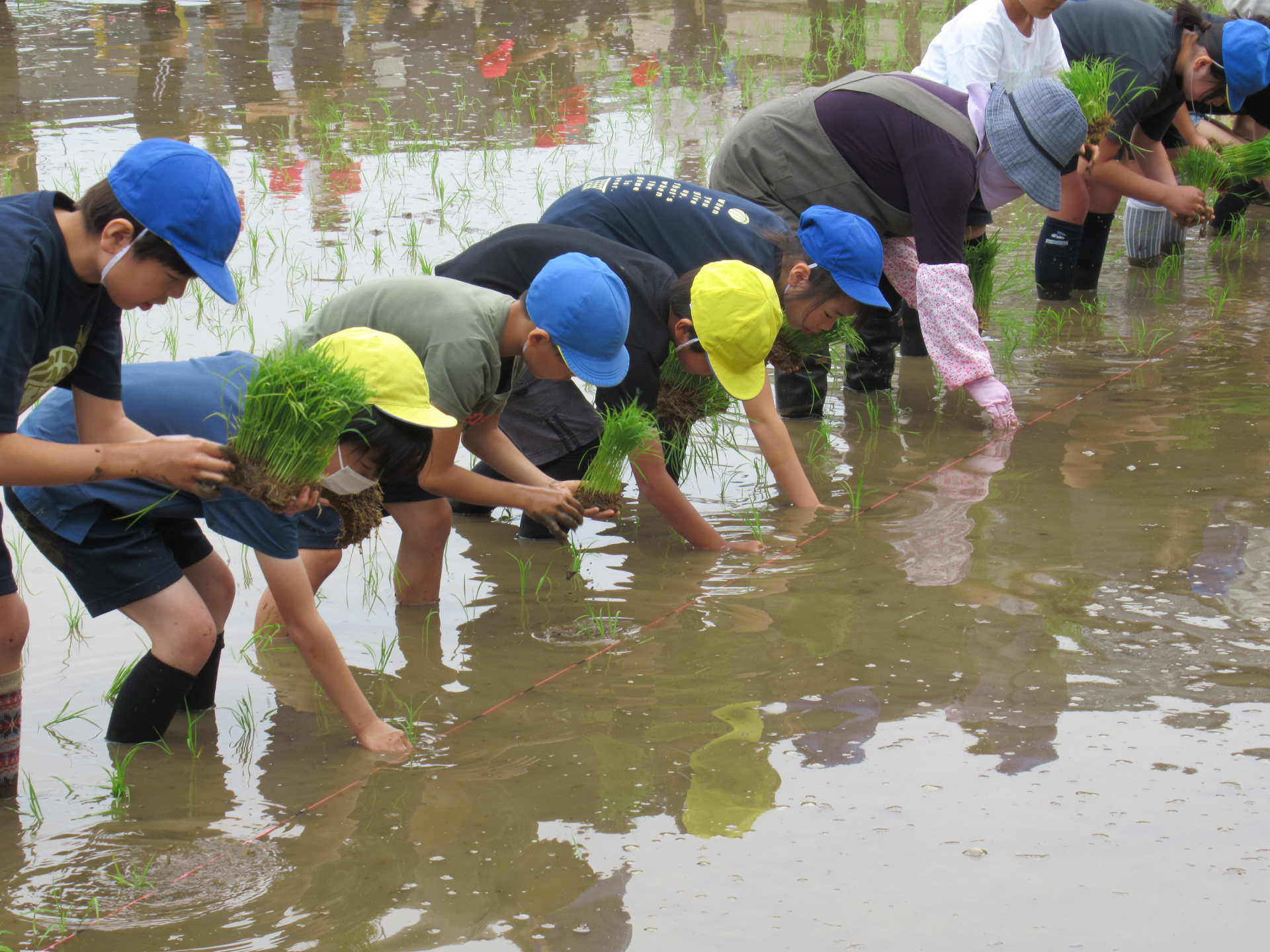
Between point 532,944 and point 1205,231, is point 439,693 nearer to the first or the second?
point 532,944

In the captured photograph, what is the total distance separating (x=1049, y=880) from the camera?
6.49 feet

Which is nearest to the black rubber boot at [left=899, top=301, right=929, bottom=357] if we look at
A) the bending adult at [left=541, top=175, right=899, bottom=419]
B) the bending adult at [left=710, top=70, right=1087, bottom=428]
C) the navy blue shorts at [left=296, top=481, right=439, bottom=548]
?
the bending adult at [left=710, top=70, right=1087, bottom=428]

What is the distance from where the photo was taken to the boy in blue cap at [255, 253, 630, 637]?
2740mm

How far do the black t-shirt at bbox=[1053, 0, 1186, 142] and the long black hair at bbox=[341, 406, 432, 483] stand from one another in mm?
3445

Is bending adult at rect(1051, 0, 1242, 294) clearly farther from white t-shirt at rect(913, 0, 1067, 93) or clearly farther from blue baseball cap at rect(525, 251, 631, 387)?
blue baseball cap at rect(525, 251, 631, 387)

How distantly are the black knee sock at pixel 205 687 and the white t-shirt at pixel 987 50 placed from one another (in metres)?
3.12

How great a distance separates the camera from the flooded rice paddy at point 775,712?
6.39ft

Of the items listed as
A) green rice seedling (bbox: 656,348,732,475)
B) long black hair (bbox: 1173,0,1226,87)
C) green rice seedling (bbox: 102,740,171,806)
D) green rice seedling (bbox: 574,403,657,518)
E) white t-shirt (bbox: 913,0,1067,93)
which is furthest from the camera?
long black hair (bbox: 1173,0,1226,87)

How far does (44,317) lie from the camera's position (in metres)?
2.07

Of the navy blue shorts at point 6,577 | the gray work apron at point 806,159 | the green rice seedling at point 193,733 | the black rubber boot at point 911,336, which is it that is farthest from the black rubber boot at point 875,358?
the navy blue shorts at point 6,577

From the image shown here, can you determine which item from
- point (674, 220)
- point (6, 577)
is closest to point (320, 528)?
point (6, 577)

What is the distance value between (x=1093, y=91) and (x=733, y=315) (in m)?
2.32

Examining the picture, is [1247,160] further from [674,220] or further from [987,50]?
[674,220]

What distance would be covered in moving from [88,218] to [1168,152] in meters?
5.20
